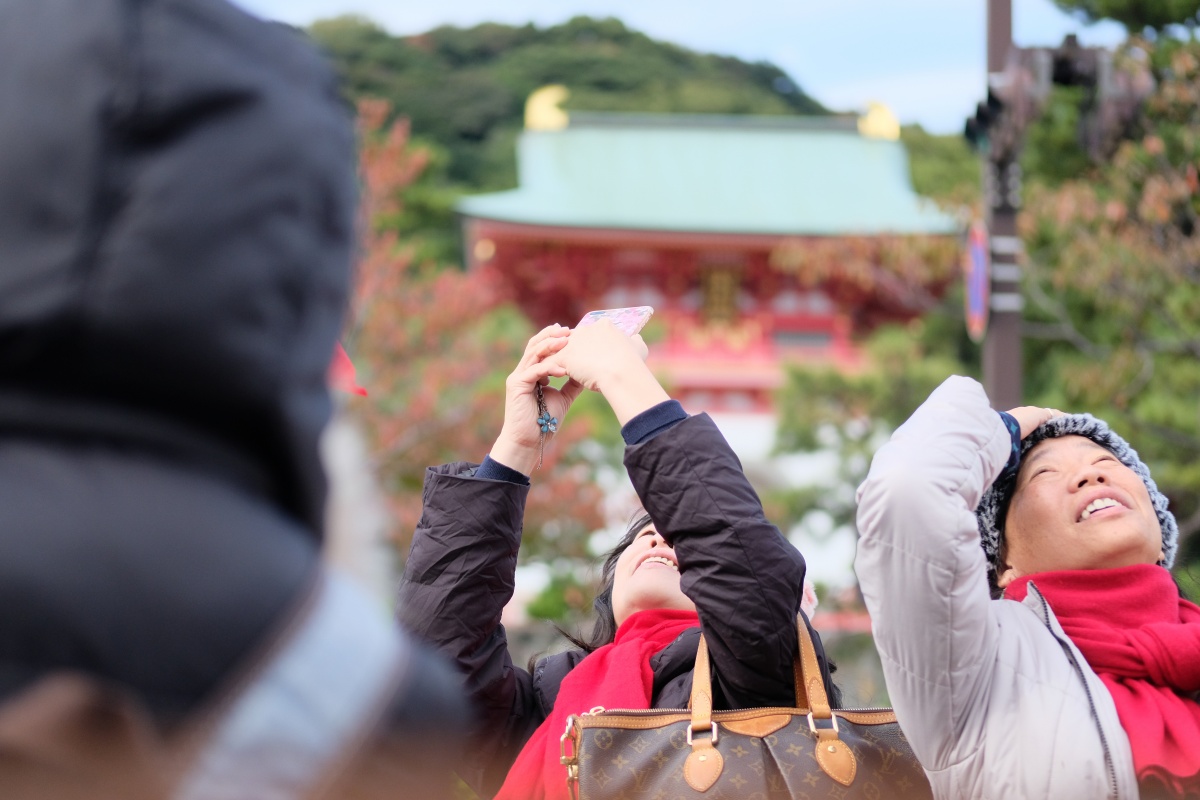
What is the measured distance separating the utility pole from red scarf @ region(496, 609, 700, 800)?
3.41 metres

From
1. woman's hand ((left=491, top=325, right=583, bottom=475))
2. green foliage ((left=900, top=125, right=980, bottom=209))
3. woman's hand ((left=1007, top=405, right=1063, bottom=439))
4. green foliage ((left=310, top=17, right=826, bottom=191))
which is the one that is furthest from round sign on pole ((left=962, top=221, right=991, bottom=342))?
green foliage ((left=310, top=17, right=826, bottom=191))

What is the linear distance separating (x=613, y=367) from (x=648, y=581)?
541 mm

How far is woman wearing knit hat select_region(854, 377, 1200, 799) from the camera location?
1500 millimetres

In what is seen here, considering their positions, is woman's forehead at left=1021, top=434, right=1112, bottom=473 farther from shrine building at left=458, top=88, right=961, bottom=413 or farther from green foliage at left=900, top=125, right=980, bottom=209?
shrine building at left=458, top=88, right=961, bottom=413

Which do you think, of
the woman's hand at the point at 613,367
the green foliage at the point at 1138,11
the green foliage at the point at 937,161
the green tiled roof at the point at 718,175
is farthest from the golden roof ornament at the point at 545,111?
the woman's hand at the point at 613,367

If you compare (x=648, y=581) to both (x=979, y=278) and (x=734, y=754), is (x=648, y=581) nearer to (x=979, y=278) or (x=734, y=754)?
(x=734, y=754)

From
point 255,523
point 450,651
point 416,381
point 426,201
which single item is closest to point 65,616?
point 255,523

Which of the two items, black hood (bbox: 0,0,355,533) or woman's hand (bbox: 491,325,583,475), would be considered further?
woman's hand (bbox: 491,325,583,475)

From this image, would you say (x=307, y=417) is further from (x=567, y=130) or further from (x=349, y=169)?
(x=567, y=130)

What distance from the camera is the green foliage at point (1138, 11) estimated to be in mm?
7168

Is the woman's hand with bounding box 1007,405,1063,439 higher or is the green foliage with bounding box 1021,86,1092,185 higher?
the woman's hand with bounding box 1007,405,1063,439

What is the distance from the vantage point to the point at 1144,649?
1.61 meters

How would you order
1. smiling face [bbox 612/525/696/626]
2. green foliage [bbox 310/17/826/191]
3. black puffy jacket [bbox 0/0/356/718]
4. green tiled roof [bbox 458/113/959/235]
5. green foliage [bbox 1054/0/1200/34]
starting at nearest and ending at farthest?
black puffy jacket [bbox 0/0/356/718]
smiling face [bbox 612/525/696/626]
green foliage [bbox 1054/0/1200/34]
green tiled roof [bbox 458/113/959/235]
green foliage [bbox 310/17/826/191]

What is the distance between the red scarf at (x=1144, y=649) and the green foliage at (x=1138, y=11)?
6.59 meters
